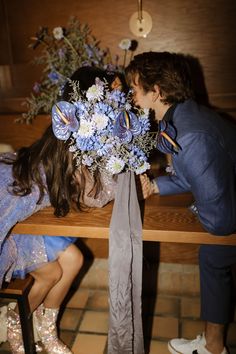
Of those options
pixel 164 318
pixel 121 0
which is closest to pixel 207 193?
pixel 164 318

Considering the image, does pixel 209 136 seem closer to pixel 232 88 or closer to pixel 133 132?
pixel 133 132

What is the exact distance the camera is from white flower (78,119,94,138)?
148 cm

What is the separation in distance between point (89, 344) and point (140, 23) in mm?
2437

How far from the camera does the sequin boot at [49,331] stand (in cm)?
206

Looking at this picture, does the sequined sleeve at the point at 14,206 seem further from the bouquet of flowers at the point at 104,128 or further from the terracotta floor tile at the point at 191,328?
the terracotta floor tile at the point at 191,328

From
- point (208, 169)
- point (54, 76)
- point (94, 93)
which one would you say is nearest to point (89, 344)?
point (208, 169)

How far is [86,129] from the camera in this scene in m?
1.48

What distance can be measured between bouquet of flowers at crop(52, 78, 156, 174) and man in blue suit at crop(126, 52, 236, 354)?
0.13 meters

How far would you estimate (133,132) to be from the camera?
1.53 meters

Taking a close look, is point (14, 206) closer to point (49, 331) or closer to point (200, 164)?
point (49, 331)

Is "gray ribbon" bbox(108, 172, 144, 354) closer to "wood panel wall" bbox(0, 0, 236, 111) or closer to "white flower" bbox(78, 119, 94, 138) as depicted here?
"white flower" bbox(78, 119, 94, 138)

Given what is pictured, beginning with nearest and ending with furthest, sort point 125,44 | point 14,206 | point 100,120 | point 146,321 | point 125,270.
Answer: point 100,120 < point 125,270 < point 14,206 < point 146,321 < point 125,44

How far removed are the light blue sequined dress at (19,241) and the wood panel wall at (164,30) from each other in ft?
4.11

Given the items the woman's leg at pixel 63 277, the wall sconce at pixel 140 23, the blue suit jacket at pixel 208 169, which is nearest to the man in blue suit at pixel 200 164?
the blue suit jacket at pixel 208 169
